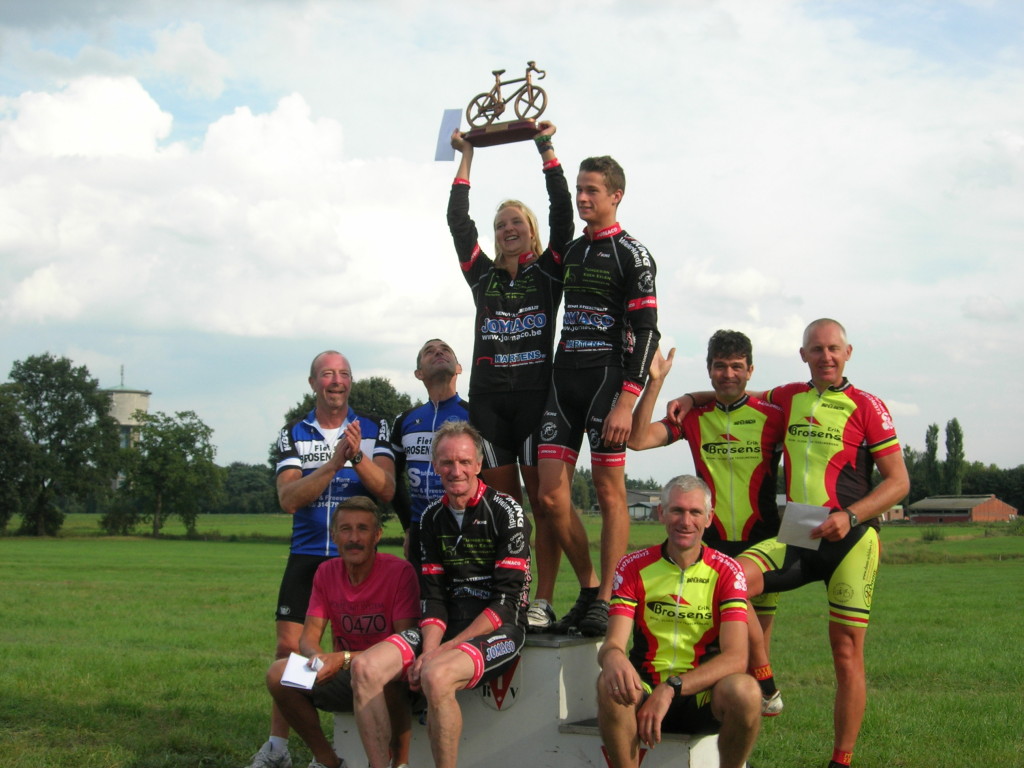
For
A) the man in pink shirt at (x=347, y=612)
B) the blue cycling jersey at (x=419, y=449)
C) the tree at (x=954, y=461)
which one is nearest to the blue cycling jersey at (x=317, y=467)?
the blue cycling jersey at (x=419, y=449)

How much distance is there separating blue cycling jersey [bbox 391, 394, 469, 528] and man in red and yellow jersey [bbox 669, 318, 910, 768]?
2061mm

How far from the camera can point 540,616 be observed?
5.80 meters

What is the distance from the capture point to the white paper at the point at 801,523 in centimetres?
509

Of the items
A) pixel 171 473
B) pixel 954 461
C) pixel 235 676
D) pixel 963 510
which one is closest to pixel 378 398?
pixel 171 473

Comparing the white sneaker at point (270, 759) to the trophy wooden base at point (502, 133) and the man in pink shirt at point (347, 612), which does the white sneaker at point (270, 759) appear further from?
the trophy wooden base at point (502, 133)

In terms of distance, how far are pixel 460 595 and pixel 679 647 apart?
1.25 m

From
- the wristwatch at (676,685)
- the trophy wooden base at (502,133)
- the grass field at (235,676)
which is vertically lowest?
the grass field at (235,676)

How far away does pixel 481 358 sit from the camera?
20.1ft

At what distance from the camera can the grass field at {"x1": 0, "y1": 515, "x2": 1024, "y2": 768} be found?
6367 millimetres

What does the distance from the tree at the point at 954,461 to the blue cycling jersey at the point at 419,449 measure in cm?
10394

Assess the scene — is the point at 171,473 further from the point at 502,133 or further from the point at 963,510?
the point at 963,510

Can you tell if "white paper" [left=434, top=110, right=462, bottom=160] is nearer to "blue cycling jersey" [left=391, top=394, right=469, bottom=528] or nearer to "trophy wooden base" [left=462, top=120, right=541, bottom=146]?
"trophy wooden base" [left=462, top=120, right=541, bottom=146]

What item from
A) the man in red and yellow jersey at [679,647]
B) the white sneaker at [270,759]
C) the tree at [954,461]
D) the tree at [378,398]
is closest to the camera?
the man in red and yellow jersey at [679,647]

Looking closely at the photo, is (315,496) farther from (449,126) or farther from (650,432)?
(449,126)
